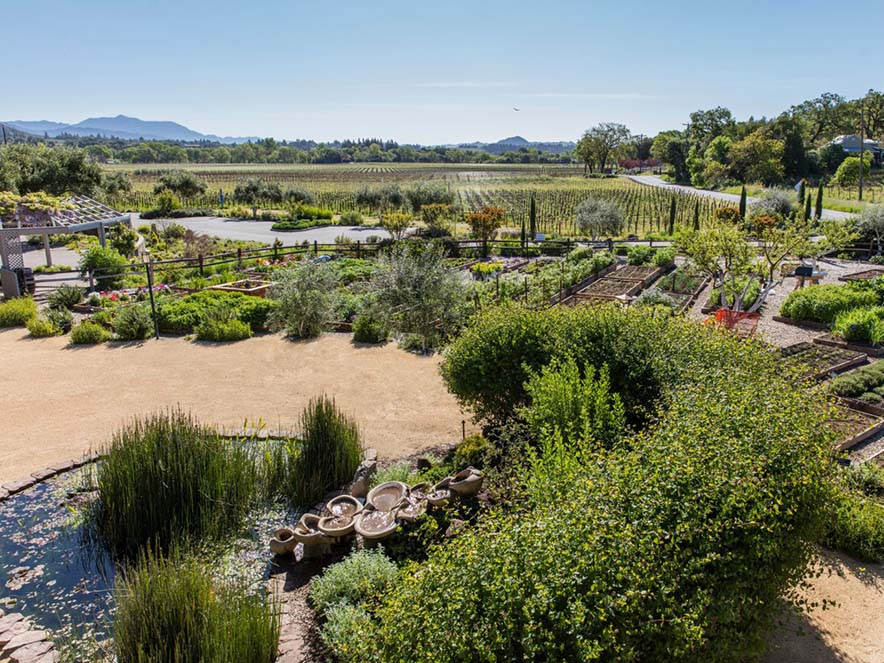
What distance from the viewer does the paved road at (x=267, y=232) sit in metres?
32.3

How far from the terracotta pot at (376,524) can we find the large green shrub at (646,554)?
1844 millimetres

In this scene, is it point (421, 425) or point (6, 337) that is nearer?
point (421, 425)

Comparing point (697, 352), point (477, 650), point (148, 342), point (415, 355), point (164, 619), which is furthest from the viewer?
point (148, 342)

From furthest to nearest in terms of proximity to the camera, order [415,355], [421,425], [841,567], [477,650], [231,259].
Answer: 1. [231,259]
2. [415,355]
3. [421,425]
4. [841,567]
5. [477,650]

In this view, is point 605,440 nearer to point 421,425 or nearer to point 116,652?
point 421,425

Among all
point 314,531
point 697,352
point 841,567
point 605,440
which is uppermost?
point 697,352

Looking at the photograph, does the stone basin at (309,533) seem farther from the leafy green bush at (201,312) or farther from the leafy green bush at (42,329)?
the leafy green bush at (42,329)

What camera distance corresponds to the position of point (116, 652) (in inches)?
180

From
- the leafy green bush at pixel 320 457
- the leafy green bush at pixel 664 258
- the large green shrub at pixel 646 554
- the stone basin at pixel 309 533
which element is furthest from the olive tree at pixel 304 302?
the leafy green bush at pixel 664 258

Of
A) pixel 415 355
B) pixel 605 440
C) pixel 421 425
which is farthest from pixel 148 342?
pixel 605 440

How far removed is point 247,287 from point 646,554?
52.8 ft

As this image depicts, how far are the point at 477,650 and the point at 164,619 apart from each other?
2726mm

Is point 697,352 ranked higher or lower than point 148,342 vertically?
higher

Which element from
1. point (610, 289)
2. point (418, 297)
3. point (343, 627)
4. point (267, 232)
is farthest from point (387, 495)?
point (267, 232)
